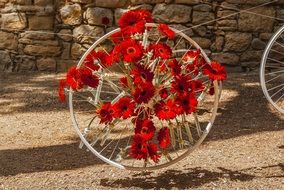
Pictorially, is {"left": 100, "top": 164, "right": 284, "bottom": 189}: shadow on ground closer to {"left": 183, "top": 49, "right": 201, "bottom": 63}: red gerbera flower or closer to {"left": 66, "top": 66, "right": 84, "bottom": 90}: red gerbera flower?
{"left": 66, "top": 66, "right": 84, "bottom": 90}: red gerbera flower

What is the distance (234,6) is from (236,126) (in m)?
2.29

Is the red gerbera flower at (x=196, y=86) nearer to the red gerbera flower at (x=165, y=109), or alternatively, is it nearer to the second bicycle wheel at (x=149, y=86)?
the second bicycle wheel at (x=149, y=86)

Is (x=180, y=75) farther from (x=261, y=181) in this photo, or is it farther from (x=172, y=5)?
(x=172, y=5)

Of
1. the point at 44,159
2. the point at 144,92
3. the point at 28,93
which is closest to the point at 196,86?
the point at 144,92

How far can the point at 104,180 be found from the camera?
165 inches

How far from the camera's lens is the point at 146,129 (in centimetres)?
382

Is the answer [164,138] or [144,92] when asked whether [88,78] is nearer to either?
[144,92]

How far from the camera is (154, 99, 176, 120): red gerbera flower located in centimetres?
379

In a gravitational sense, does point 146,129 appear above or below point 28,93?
above

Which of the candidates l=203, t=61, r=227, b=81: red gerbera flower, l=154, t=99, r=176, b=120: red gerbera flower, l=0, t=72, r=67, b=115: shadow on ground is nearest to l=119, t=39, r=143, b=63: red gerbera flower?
l=154, t=99, r=176, b=120: red gerbera flower

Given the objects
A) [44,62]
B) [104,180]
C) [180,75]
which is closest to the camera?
[180,75]

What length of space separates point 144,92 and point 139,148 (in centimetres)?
37

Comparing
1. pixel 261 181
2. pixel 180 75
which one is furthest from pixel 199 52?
pixel 261 181

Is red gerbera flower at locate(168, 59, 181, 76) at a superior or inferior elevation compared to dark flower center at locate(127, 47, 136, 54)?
inferior
